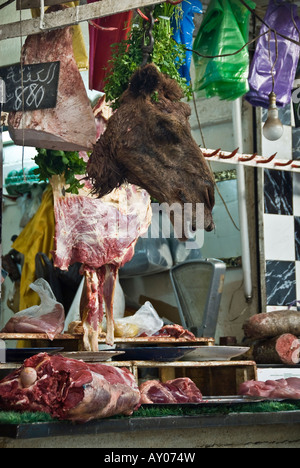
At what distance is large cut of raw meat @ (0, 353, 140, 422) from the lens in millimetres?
3363

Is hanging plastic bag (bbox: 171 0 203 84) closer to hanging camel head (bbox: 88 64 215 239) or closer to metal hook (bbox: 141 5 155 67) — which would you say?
metal hook (bbox: 141 5 155 67)

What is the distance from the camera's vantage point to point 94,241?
5.15m

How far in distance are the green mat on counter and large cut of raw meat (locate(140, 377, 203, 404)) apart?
0.40 meters

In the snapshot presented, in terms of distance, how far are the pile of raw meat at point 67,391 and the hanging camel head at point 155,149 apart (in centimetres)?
96

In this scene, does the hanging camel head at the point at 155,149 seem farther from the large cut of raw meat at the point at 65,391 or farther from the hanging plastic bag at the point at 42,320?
the hanging plastic bag at the point at 42,320

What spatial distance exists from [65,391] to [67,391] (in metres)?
0.02

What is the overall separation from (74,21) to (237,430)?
7.67ft

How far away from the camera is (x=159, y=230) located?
26.0 ft

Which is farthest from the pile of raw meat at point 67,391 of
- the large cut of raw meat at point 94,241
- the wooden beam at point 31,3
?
the wooden beam at point 31,3

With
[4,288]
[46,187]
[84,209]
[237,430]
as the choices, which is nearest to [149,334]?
[84,209]

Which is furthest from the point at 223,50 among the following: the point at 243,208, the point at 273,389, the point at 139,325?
the point at 273,389

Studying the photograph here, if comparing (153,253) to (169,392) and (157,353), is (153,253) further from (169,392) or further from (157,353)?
(169,392)

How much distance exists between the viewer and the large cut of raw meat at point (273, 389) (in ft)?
16.3
